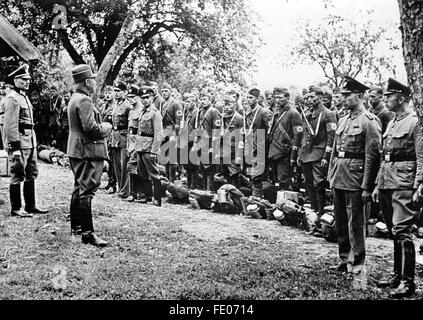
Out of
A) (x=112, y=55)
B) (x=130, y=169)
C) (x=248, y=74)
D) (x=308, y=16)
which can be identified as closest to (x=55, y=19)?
(x=112, y=55)

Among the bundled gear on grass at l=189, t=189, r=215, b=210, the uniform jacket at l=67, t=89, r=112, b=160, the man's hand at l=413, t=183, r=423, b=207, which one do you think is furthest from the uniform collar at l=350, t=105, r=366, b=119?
the bundled gear on grass at l=189, t=189, r=215, b=210

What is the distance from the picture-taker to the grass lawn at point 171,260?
451cm

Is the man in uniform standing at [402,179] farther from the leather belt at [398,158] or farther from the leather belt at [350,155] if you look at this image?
the leather belt at [350,155]

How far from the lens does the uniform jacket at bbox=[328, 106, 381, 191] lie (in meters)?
5.05

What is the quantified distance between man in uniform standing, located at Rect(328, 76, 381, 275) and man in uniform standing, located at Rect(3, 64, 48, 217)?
Result: 4266 mm

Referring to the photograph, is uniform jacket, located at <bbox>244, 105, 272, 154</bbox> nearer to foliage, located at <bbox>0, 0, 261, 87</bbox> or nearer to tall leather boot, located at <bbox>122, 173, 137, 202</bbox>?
tall leather boot, located at <bbox>122, 173, 137, 202</bbox>

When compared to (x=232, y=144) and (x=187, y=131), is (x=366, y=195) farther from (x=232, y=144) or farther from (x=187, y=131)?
(x=187, y=131)

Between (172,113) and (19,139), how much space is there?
14.3 ft

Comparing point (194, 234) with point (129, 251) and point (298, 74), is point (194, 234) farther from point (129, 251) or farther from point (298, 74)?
point (298, 74)

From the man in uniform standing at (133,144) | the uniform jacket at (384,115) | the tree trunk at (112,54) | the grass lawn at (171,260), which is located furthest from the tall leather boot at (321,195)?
the tree trunk at (112,54)

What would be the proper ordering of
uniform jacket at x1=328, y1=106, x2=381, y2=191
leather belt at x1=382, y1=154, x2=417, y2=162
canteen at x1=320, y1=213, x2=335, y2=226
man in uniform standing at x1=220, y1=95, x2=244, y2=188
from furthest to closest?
man in uniform standing at x1=220, y1=95, x2=244, y2=188, canteen at x1=320, y1=213, x2=335, y2=226, uniform jacket at x1=328, y1=106, x2=381, y2=191, leather belt at x1=382, y1=154, x2=417, y2=162

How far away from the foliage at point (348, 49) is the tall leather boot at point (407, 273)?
11.1 meters

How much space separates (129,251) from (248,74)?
1054cm

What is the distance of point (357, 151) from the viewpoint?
5211 millimetres
